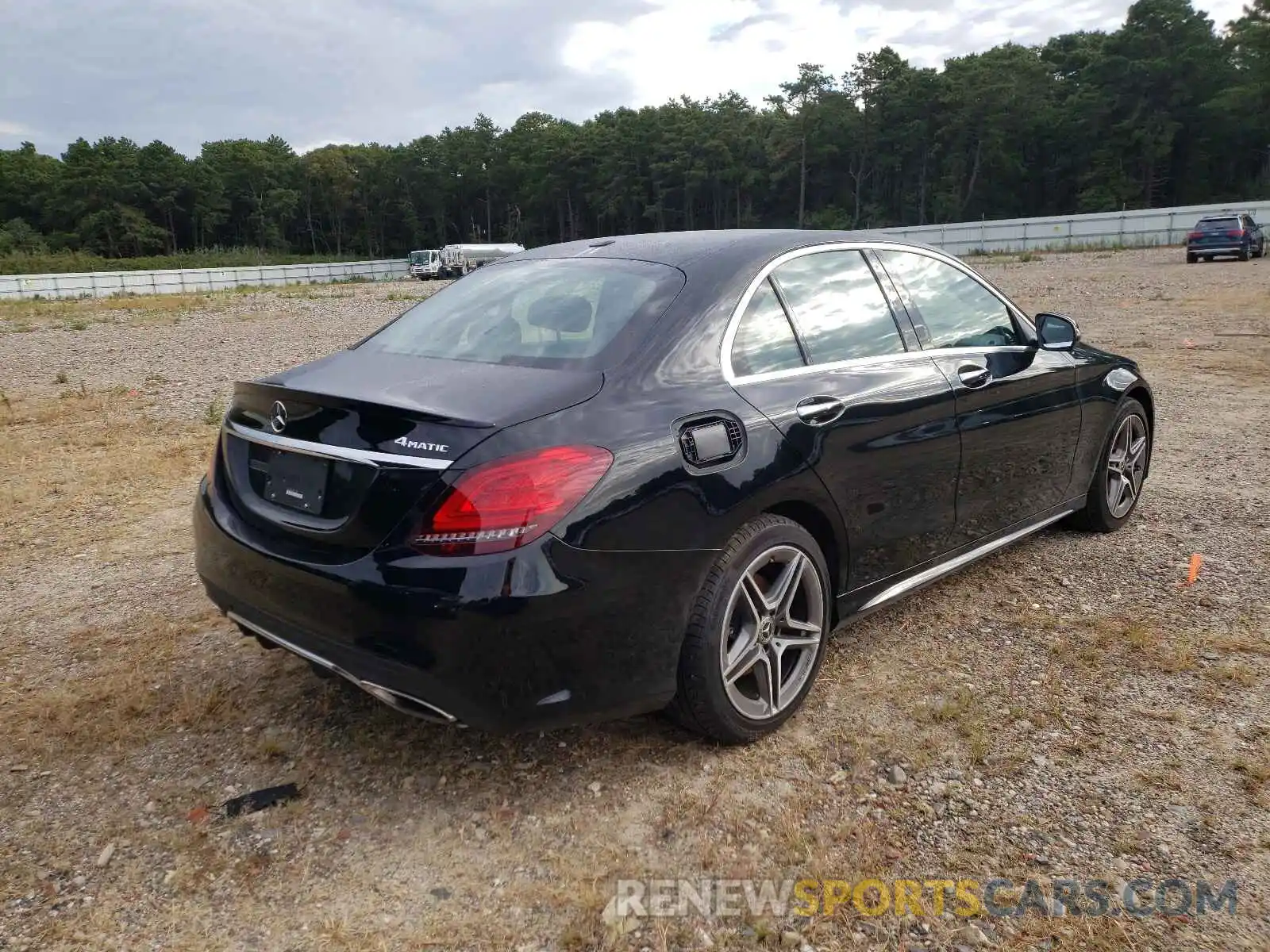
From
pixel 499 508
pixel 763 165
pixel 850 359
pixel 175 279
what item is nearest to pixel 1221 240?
pixel 850 359

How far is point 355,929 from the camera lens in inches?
87.6

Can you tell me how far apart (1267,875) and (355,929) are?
228 cm

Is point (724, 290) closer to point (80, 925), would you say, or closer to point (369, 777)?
point (369, 777)

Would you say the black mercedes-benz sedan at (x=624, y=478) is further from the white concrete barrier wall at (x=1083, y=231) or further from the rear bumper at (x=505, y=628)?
the white concrete barrier wall at (x=1083, y=231)

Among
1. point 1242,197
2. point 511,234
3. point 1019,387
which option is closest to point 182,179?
point 511,234

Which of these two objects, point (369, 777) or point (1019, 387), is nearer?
point (369, 777)

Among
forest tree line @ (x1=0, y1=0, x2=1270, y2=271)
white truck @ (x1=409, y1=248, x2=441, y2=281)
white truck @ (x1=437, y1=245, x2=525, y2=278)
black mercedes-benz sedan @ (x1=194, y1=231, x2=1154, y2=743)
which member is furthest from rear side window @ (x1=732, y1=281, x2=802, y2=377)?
forest tree line @ (x1=0, y1=0, x2=1270, y2=271)

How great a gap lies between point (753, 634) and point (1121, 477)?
302cm

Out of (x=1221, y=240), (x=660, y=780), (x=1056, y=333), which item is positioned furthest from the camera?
(x=1221, y=240)

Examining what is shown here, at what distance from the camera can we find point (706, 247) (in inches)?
131

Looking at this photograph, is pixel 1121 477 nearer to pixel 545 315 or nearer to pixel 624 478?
pixel 545 315

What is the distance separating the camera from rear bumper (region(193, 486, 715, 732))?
2.33m

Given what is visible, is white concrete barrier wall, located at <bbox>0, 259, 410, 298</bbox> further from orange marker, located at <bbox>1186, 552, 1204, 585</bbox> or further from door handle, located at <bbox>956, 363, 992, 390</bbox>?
orange marker, located at <bbox>1186, 552, 1204, 585</bbox>

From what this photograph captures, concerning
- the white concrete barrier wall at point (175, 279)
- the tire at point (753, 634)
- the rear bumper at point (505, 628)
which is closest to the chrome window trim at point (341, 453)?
the rear bumper at point (505, 628)
